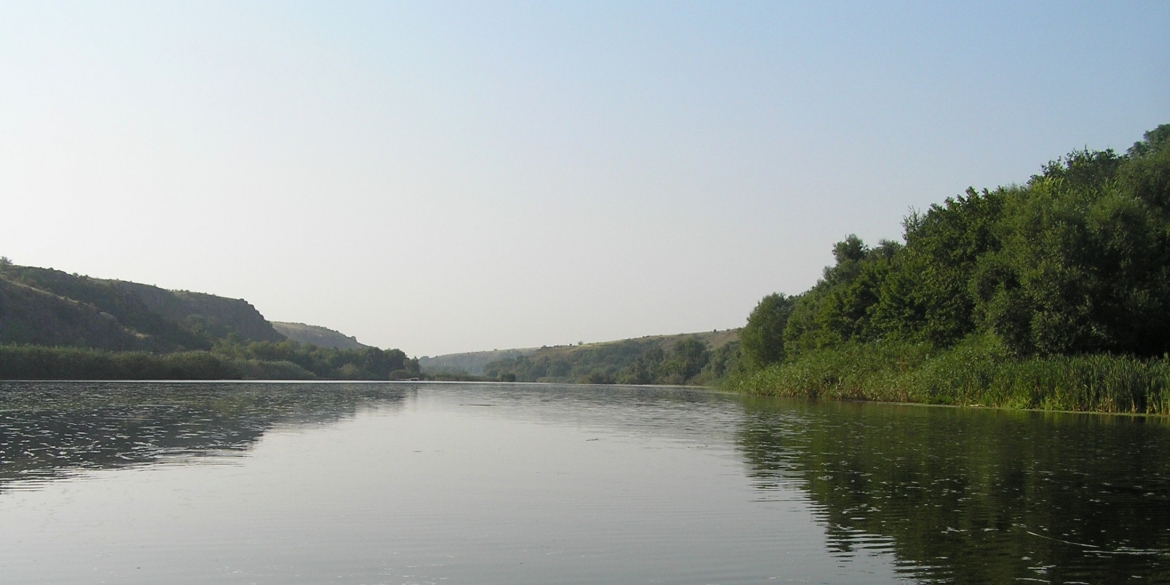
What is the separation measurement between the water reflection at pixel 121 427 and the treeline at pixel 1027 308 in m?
29.1

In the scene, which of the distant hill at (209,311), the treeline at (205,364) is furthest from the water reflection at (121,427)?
the distant hill at (209,311)

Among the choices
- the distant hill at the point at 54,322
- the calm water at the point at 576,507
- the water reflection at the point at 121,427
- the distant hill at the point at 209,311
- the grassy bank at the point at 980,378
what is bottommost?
the calm water at the point at 576,507

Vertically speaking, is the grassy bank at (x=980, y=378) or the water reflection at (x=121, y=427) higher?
the grassy bank at (x=980, y=378)

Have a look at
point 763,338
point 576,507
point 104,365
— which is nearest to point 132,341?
point 104,365

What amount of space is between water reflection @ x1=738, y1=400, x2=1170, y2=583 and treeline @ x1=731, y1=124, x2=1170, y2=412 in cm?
1253

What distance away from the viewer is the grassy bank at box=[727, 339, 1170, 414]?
37.2 m

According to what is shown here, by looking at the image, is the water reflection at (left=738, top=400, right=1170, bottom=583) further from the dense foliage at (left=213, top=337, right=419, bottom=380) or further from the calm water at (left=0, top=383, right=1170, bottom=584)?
the dense foliage at (left=213, top=337, right=419, bottom=380)

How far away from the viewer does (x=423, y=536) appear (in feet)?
37.3

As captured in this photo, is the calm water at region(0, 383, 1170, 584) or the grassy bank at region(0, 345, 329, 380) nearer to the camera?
the calm water at region(0, 383, 1170, 584)

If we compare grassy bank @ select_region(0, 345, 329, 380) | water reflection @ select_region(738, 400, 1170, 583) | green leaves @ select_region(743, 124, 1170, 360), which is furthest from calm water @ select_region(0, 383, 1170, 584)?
grassy bank @ select_region(0, 345, 329, 380)

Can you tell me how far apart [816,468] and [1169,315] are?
34054 millimetres

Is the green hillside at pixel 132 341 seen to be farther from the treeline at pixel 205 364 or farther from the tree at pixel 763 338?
the tree at pixel 763 338

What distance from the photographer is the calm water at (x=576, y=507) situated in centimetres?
978

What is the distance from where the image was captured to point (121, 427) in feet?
87.0
